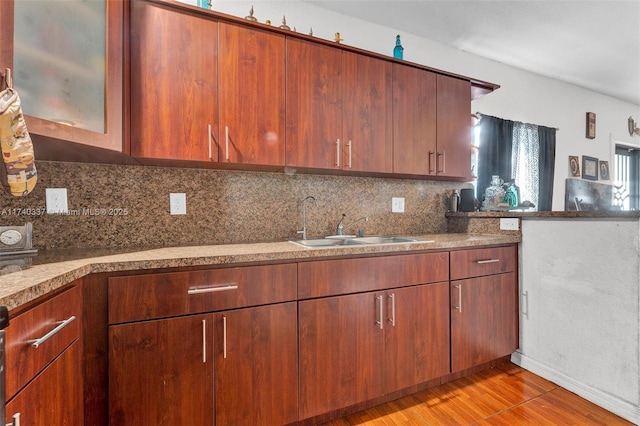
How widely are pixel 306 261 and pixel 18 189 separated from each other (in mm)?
1071

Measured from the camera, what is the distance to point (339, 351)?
1444mm

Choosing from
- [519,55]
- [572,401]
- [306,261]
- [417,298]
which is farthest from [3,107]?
[519,55]

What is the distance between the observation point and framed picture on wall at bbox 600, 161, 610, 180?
386cm

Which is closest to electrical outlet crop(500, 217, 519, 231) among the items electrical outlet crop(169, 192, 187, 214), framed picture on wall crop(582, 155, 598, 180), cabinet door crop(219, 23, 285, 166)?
cabinet door crop(219, 23, 285, 166)

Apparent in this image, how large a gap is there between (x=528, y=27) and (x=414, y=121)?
1.49m

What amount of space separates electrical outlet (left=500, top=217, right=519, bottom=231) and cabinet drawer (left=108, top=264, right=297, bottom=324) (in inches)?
65.7

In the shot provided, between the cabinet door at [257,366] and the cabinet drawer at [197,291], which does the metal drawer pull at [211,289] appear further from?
the cabinet door at [257,366]

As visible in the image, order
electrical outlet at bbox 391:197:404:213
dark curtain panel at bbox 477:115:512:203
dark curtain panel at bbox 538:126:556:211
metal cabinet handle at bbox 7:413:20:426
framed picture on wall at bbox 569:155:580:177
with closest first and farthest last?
metal cabinet handle at bbox 7:413:20:426
electrical outlet at bbox 391:197:404:213
dark curtain panel at bbox 477:115:512:203
dark curtain panel at bbox 538:126:556:211
framed picture on wall at bbox 569:155:580:177

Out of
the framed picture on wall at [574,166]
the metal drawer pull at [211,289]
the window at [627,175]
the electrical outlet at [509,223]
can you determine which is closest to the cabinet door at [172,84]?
the metal drawer pull at [211,289]

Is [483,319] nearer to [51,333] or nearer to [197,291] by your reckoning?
[197,291]

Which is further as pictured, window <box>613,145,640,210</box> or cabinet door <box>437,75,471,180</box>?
window <box>613,145,640,210</box>

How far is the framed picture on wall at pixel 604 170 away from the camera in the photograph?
3.86m

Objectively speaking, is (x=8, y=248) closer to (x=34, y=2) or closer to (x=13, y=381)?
(x=13, y=381)

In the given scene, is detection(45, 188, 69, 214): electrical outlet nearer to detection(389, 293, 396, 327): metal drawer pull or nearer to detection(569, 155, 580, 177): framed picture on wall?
detection(389, 293, 396, 327): metal drawer pull
